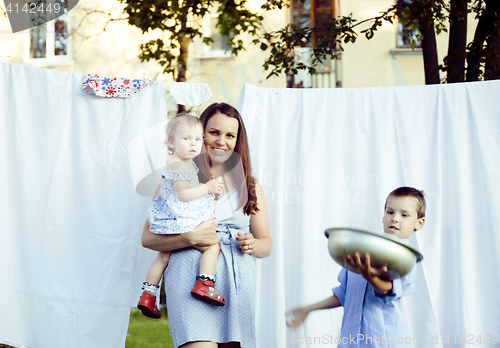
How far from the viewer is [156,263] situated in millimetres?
1606

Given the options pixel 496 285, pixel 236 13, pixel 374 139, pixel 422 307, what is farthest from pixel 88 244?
pixel 236 13

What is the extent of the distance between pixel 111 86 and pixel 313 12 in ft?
14.1

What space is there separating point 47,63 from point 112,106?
401 cm

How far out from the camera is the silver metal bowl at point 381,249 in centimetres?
116

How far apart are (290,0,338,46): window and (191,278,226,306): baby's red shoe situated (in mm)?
4711

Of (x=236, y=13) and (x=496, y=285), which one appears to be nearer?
(x=496, y=285)

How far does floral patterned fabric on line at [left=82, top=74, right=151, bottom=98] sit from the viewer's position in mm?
1928

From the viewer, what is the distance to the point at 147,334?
3.32 metres

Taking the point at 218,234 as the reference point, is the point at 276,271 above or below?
below

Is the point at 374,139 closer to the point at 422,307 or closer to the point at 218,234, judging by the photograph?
the point at 422,307

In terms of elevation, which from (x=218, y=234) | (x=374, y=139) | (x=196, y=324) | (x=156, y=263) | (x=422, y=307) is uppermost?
(x=374, y=139)

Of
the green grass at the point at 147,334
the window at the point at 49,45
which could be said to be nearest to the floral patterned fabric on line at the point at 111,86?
the green grass at the point at 147,334

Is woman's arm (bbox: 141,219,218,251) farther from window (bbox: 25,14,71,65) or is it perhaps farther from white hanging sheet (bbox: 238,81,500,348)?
window (bbox: 25,14,71,65)

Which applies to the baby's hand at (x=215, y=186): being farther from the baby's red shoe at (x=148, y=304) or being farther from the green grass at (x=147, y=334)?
the green grass at (x=147, y=334)
